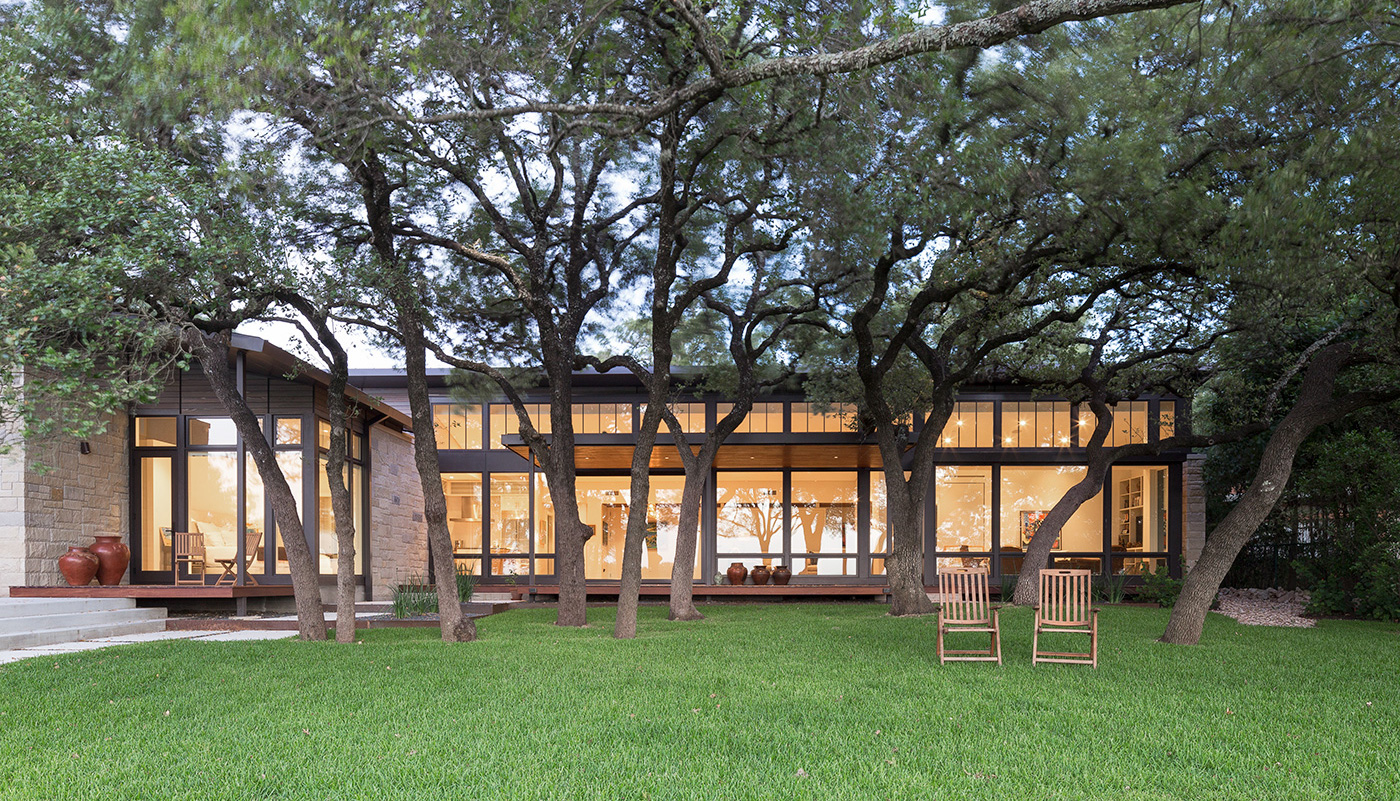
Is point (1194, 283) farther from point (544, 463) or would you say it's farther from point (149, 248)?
point (149, 248)

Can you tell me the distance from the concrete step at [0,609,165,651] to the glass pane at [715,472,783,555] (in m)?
10.3

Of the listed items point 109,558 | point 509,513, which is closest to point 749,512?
point 509,513

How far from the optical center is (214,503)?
609 inches

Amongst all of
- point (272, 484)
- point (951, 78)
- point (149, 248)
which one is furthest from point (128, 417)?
point (951, 78)

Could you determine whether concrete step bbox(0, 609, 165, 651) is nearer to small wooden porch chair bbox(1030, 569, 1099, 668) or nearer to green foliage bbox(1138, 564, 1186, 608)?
small wooden porch chair bbox(1030, 569, 1099, 668)

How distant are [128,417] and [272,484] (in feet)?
20.7

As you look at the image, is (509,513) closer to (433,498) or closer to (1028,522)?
(433,498)

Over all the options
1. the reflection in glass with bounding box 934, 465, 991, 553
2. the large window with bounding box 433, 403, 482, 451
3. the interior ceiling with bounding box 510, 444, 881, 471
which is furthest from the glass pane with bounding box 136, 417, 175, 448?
the reflection in glass with bounding box 934, 465, 991, 553

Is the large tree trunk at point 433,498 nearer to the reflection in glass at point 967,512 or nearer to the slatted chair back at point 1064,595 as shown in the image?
the slatted chair back at point 1064,595

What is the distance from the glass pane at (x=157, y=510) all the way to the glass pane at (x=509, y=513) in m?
6.15

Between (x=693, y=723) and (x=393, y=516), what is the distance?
14.4 metres

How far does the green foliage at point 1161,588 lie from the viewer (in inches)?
634

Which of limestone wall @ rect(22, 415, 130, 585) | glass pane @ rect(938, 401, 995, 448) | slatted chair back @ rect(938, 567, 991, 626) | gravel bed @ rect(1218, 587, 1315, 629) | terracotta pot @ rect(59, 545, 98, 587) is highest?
glass pane @ rect(938, 401, 995, 448)

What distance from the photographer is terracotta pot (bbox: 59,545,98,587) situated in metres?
13.3
